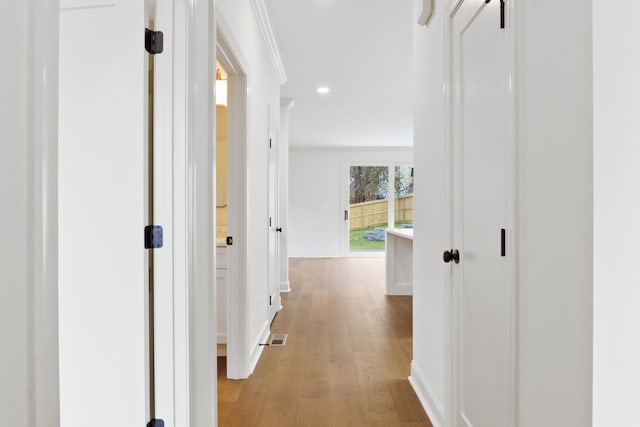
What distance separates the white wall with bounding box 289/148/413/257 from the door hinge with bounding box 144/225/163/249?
7.70 meters

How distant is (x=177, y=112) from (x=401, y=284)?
4.10 metres

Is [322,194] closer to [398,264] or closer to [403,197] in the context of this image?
[403,197]

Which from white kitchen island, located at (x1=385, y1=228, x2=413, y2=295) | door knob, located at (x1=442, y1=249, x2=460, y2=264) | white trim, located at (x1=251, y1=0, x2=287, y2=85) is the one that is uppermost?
white trim, located at (x1=251, y1=0, x2=287, y2=85)

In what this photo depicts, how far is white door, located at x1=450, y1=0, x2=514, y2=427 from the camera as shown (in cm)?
125
